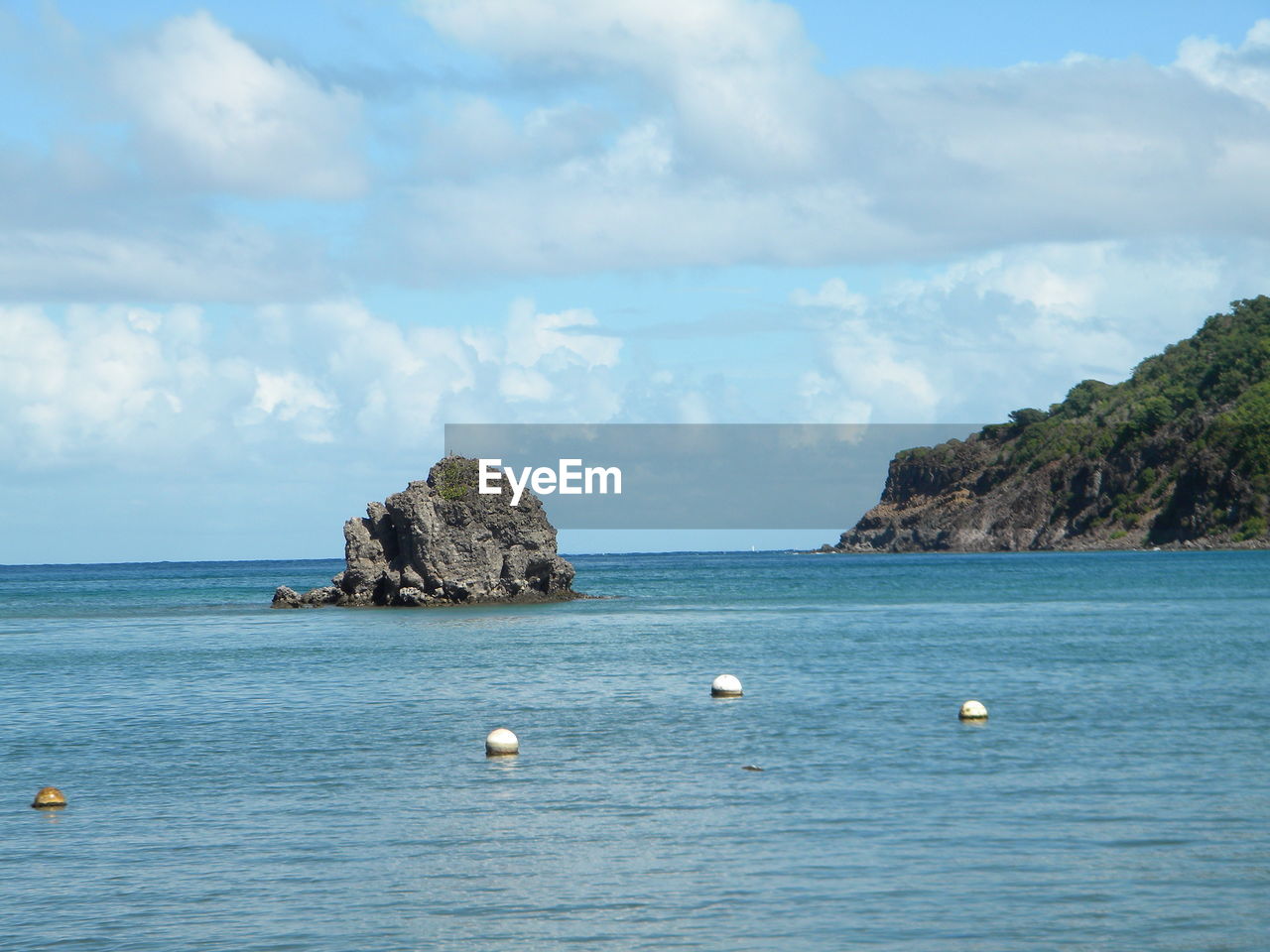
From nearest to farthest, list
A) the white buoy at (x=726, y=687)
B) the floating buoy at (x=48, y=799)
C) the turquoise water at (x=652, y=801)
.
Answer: the turquoise water at (x=652, y=801)
the floating buoy at (x=48, y=799)
the white buoy at (x=726, y=687)

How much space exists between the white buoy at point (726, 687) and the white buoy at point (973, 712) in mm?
7028

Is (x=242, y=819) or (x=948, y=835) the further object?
(x=242, y=819)

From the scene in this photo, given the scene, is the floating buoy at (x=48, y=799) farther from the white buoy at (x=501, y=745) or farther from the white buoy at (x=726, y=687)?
the white buoy at (x=726, y=687)

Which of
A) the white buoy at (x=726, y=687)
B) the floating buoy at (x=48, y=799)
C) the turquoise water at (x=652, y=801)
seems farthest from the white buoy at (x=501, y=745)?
the white buoy at (x=726, y=687)

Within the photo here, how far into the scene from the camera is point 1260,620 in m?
58.2

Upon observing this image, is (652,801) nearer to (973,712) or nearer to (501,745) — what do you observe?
(501,745)

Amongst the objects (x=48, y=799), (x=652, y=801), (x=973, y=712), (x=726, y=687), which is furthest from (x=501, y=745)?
(x=973, y=712)

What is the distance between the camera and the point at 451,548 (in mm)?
81875

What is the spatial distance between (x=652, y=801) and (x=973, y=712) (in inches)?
400

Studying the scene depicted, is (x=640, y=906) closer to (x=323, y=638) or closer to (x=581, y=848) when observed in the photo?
(x=581, y=848)

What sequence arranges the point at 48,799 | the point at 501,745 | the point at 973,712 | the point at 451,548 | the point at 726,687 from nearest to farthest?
the point at 48,799 → the point at 501,745 → the point at 973,712 → the point at 726,687 → the point at 451,548

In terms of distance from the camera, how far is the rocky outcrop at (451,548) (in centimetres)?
8169

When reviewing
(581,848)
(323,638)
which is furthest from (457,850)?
(323,638)

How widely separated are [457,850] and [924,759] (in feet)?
30.8
